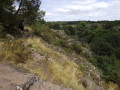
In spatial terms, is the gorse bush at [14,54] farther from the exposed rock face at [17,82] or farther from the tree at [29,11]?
the tree at [29,11]

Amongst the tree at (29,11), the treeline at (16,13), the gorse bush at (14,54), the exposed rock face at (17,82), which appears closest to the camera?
the exposed rock face at (17,82)

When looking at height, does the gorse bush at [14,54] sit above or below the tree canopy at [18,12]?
below

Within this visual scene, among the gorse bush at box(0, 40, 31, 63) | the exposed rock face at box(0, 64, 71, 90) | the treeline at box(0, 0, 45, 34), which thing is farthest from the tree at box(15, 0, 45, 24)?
the exposed rock face at box(0, 64, 71, 90)

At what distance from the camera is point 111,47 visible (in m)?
30.1

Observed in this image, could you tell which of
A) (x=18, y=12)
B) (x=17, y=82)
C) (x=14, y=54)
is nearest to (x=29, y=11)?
(x=18, y=12)

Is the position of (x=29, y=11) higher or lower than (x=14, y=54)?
Result: higher

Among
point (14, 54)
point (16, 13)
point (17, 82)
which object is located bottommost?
point (17, 82)

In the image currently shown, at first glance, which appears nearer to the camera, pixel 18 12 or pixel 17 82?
pixel 17 82

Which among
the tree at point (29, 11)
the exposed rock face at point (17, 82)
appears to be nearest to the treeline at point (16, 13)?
the tree at point (29, 11)

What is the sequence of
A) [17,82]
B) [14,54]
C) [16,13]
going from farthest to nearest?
[16,13]
[14,54]
[17,82]

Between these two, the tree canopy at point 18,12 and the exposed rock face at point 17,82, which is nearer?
the exposed rock face at point 17,82

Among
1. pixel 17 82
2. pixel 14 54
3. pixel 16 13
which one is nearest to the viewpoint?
pixel 17 82

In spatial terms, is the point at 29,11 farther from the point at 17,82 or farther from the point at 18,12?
the point at 17,82

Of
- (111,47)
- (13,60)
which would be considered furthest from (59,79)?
(111,47)
